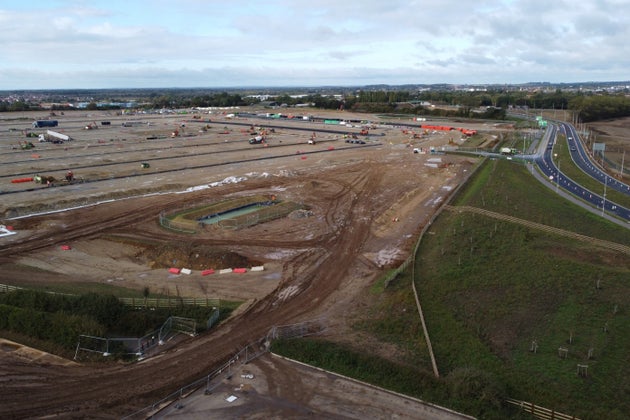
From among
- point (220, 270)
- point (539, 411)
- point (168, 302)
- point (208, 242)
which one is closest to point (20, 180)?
point (208, 242)

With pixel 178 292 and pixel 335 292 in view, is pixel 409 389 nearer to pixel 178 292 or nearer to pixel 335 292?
pixel 335 292

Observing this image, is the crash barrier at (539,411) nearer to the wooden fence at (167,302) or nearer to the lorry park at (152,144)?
the wooden fence at (167,302)

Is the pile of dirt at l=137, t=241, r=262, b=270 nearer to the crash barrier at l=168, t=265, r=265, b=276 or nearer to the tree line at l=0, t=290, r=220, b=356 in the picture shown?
the crash barrier at l=168, t=265, r=265, b=276

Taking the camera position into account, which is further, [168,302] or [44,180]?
[44,180]

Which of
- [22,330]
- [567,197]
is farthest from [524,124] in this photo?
[22,330]

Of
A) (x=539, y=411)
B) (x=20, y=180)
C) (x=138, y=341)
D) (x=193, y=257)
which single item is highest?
(x=20, y=180)

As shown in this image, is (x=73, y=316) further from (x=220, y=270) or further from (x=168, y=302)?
(x=220, y=270)

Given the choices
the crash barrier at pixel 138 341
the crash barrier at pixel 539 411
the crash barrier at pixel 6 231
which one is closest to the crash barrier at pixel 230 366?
the crash barrier at pixel 138 341
